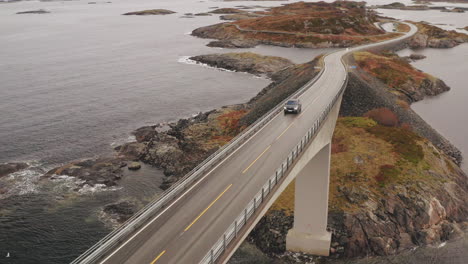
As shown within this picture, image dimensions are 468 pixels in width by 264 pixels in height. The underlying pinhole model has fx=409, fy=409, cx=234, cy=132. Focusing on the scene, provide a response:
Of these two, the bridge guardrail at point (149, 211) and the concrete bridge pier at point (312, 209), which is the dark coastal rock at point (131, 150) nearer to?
the bridge guardrail at point (149, 211)

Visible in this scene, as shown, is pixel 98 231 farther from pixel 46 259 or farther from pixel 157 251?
pixel 157 251

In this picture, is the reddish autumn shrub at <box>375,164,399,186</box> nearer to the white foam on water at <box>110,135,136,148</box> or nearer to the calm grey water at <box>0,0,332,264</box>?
the calm grey water at <box>0,0,332,264</box>

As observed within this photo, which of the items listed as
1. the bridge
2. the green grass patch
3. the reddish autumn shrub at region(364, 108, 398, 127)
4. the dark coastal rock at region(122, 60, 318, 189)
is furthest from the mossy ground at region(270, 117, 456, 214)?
the dark coastal rock at region(122, 60, 318, 189)

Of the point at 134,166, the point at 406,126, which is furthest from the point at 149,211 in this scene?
the point at 406,126

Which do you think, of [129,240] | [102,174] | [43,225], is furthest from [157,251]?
[102,174]

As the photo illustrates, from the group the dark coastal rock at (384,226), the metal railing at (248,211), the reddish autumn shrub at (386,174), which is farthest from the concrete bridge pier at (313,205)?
the reddish autumn shrub at (386,174)

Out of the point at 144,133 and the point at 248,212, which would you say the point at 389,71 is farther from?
the point at 248,212

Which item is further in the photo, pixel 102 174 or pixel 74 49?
pixel 74 49
